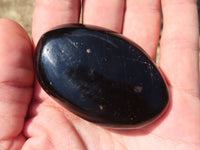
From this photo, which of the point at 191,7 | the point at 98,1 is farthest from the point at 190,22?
the point at 98,1

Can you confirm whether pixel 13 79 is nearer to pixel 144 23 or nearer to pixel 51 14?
pixel 51 14

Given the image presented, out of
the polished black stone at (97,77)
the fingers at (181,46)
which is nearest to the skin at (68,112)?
the fingers at (181,46)

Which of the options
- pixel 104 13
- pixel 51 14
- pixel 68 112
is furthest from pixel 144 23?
Result: pixel 68 112

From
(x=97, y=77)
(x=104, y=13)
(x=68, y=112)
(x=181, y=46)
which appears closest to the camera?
(x=97, y=77)

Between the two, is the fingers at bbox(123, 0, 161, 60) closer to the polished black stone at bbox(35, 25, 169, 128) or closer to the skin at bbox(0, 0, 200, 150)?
the skin at bbox(0, 0, 200, 150)

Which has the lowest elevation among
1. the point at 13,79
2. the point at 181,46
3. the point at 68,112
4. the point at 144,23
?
the point at 68,112

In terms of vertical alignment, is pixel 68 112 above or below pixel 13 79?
below

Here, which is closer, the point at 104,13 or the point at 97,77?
the point at 97,77
